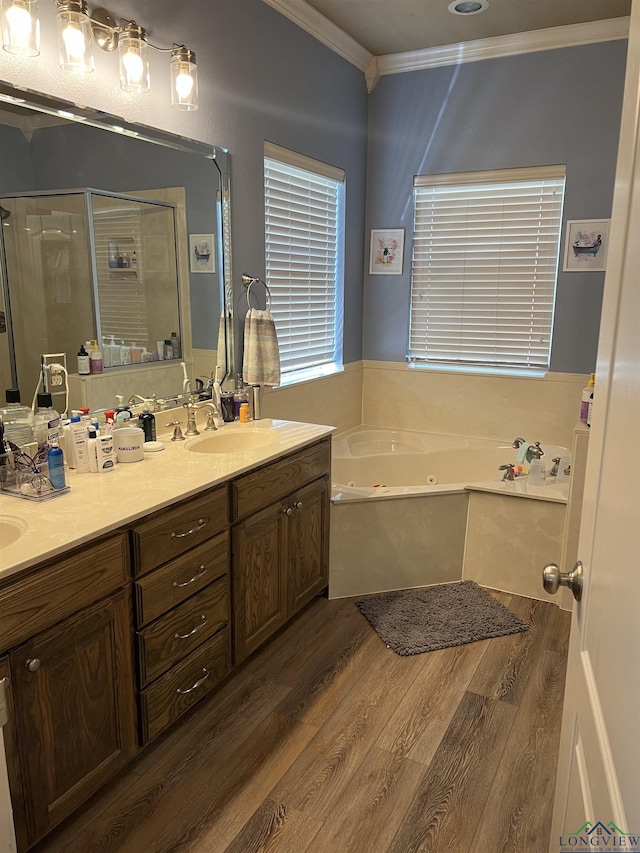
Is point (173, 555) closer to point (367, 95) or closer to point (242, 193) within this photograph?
point (242, 193)

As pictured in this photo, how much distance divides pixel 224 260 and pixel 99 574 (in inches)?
66.2

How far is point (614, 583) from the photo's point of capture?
2.67 feet

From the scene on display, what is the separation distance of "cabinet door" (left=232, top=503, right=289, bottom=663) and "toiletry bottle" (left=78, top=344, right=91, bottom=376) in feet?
2.54

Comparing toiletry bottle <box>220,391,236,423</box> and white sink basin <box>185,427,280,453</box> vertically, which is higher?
toiletry bottle <box>220,391,236,423</box>

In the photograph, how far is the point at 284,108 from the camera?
3139 mm

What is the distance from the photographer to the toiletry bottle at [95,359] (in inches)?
89.4

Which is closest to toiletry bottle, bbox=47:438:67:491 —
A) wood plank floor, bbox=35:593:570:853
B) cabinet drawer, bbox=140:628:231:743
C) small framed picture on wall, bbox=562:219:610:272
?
cabinet drawer, bbox=140:628:231:743

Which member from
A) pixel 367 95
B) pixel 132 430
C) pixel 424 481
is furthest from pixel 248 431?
pixel 367 95

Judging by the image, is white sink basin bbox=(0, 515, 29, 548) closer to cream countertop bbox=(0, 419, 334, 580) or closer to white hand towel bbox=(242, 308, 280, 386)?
cream countertop bbox=(0, 419, 334, 580)

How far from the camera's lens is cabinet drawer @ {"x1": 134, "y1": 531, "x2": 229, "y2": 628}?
1832 mm

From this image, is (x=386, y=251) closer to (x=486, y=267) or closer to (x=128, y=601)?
(x=486, y=267)

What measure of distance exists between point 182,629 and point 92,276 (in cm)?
125

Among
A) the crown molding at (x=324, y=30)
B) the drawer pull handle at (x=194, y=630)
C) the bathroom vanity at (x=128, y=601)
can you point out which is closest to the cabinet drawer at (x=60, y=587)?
the bathroom vanity at (x=128, y=601)

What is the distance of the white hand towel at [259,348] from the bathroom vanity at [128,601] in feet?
1.72
